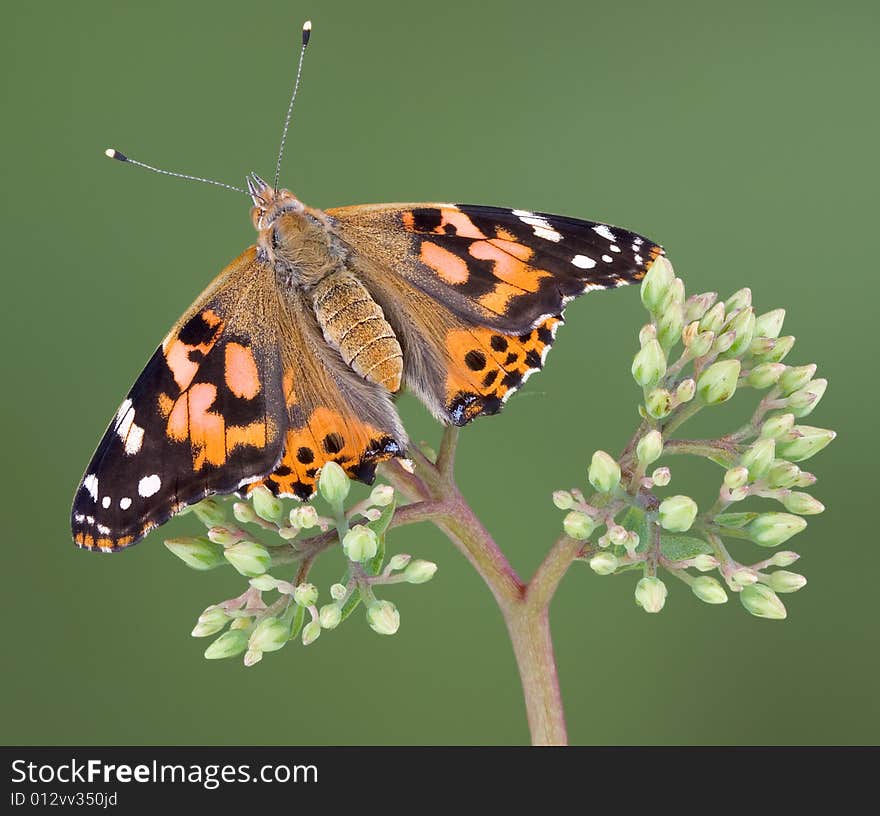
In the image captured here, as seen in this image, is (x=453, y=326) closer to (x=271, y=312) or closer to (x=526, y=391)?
(x=526, y=391)

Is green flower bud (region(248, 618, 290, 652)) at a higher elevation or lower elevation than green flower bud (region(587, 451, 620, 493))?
lower

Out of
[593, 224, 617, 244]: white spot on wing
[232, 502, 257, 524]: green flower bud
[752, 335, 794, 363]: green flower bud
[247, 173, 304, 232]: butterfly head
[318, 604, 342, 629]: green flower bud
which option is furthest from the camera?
[247, 173, 304, 232]: butterfly head

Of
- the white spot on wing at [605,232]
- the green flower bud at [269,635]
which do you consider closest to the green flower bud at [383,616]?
the green flower bud at [269,635]

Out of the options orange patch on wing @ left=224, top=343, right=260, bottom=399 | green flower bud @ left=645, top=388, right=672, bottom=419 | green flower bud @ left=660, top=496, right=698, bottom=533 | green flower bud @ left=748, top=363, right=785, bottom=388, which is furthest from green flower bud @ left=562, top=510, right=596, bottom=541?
orange patch on wing @ left=224, top=343, right=260, bottom=399

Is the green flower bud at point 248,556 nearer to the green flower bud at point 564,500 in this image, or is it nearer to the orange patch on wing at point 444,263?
the green flower bud at point 564,500

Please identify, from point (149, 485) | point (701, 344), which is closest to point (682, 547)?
point (701, 344)

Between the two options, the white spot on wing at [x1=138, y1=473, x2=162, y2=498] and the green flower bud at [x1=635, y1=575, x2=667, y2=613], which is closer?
the green flower bud at [x1=635, y1=575, x2=667, y2=613]

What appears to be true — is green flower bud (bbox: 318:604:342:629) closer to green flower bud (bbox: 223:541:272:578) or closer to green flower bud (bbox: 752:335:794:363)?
green flower bud (bbox: 223:541:272:578)

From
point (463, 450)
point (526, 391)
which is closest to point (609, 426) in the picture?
point (463, 450)
